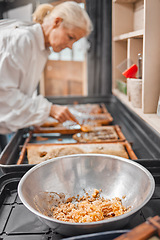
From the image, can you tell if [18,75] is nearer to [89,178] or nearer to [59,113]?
[59,113]

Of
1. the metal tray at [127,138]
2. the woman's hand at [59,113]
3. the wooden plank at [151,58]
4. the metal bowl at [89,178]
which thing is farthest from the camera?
the woman's hand at [59,113]

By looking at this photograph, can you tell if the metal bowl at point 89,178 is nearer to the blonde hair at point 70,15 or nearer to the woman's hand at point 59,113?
the woman's hand at point 59,113

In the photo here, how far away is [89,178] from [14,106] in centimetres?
79

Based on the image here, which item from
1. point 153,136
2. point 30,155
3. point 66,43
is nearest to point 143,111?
point 153,136

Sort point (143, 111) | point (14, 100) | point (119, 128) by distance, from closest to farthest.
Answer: point (143, 111)
point (14, 100)
point (119, 128)

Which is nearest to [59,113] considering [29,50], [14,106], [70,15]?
[14,106]

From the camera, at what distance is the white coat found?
1.46 meters

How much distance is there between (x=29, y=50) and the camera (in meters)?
1.58

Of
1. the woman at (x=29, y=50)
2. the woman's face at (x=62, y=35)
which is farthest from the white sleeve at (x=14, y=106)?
the woman's face at (x=62, y=35)

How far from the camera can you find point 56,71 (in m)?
4.16

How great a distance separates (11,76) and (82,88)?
275cm

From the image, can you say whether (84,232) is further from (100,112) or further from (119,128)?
(100,112)

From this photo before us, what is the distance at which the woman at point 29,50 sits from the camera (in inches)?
58.5

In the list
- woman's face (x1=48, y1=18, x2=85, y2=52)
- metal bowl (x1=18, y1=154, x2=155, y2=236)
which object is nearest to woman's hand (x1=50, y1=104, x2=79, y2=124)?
woman's face (x1=48, y1=18, x2=85, y2=52)
